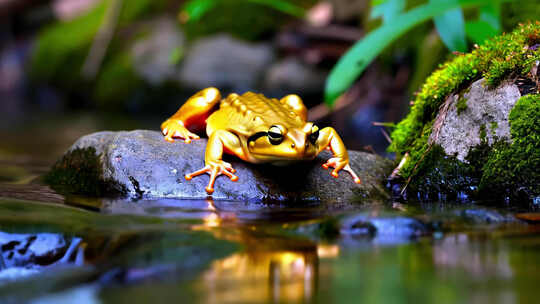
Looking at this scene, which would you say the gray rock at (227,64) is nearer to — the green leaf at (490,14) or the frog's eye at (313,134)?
the green leaf at (490,14)

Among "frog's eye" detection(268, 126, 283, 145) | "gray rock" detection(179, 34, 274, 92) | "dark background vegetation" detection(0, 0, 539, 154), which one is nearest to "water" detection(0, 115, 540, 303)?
"frog's eye" detection(268, 126, 283, 145)

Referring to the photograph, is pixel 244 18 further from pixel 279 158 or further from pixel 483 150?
pixel 483 150

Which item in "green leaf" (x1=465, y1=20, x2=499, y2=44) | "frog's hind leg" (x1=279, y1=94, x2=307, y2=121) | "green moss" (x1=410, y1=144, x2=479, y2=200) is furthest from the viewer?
"frog's hind leg" (x1=279, y1=94, x2=307, y2=121)

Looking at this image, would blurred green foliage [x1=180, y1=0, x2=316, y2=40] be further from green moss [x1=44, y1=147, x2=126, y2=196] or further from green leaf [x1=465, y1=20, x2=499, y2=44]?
green moss [x1=44, y1=147, x2=126, y2=196]

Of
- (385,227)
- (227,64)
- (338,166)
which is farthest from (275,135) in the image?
(227,64)

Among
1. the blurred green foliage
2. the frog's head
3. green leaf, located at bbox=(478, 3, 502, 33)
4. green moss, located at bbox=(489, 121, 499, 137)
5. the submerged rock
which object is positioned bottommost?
the submerged rock

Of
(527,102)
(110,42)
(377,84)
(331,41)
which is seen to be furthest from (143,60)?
(527,102)
